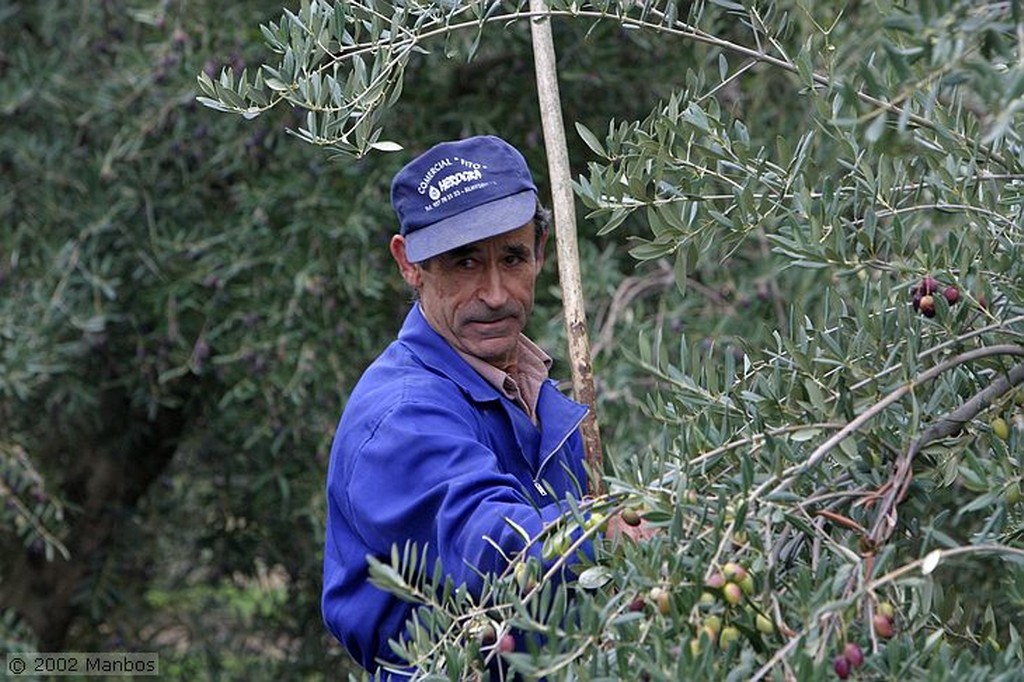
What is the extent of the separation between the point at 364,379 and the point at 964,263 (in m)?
1.04

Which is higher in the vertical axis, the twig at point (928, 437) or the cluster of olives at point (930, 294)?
the cluster of olives at point (930, 294)

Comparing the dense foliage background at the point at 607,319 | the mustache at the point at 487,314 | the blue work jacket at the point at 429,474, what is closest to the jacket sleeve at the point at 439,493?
the blue work jacket at the point at 429,474

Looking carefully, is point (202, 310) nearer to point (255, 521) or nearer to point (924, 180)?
point (255, 521)

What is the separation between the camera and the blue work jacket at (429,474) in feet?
7.62

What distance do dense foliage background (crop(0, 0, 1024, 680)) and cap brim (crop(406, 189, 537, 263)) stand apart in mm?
224

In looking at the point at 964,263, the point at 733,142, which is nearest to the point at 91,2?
the point at 733,142

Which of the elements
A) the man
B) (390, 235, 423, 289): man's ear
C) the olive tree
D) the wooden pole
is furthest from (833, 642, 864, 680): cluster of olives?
(390, 235, 423, 289): man's ear

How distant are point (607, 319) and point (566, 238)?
2.22 metres

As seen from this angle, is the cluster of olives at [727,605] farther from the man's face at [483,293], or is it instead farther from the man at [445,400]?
the man's face at [483,293]

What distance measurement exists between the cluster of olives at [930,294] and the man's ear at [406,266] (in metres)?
0.97

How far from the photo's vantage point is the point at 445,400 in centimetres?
262

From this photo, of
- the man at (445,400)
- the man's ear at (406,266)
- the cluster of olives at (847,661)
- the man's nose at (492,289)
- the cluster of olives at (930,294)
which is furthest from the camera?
the man's ear at (406,266)

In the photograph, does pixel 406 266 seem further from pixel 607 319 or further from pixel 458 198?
pixel 607 319

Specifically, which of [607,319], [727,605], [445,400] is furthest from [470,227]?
[607,319]
